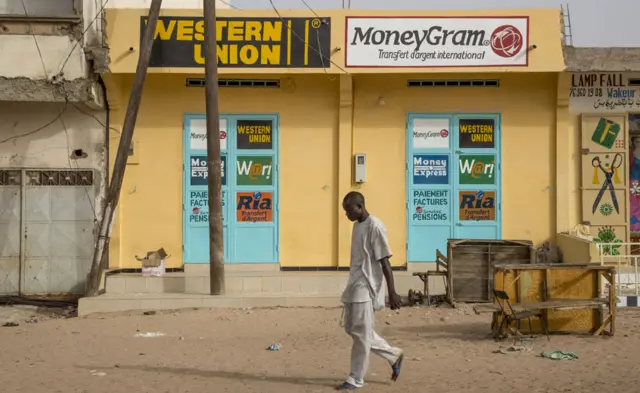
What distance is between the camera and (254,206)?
1407 cm

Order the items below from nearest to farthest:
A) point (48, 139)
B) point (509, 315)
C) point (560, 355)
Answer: point (560, 355)
point (509, 315)
point (48, 139)

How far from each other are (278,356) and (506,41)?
734cm

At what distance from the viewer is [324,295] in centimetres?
1254

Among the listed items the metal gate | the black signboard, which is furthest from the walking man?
the metal gate

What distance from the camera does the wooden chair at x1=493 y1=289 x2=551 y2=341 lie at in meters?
9.13

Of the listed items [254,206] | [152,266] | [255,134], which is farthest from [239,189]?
[152,266]

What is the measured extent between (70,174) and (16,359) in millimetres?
5485

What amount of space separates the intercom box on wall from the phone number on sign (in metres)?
3.83

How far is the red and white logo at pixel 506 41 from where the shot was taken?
13523 millimetres

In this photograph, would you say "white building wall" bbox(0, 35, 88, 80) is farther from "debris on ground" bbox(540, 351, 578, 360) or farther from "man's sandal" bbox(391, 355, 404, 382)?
"debris on ground" bbox(540, 351, 578, 360)

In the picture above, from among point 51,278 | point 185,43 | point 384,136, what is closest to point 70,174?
point 51,278

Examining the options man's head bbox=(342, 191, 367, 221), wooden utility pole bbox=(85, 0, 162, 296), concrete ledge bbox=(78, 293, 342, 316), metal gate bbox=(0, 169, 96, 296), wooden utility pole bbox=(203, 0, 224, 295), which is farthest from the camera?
metal gate bbox=(0, 169, 96, 296)

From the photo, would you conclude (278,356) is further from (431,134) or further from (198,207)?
(431,134)

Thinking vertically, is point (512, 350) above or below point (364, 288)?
below
